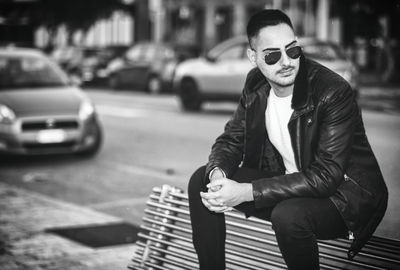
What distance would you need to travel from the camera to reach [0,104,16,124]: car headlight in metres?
9.92

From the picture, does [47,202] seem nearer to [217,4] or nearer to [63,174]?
[63,174]

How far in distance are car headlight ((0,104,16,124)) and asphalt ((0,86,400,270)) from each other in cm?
184

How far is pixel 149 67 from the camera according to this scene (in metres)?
26.3

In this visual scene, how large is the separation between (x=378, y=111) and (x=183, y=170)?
30.7 feet

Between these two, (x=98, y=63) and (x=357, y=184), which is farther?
(x=98, y=63)

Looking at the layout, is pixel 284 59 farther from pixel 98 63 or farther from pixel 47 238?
pixel 98 63

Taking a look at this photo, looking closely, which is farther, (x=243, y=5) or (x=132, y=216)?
(x=243, y=5)

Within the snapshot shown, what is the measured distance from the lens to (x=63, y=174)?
948 cm

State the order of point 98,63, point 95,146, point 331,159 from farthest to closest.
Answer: point 98,63, point 95,146, point 331,159

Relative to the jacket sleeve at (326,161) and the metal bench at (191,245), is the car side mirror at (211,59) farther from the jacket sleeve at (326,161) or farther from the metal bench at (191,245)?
the jacket sleeve at (326,161)

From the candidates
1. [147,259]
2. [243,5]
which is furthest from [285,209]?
[243,5]

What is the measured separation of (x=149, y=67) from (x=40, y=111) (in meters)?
16.2

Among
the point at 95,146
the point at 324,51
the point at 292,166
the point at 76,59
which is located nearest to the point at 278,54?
the point at 292,166

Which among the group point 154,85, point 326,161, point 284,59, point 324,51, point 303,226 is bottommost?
point 154,85
